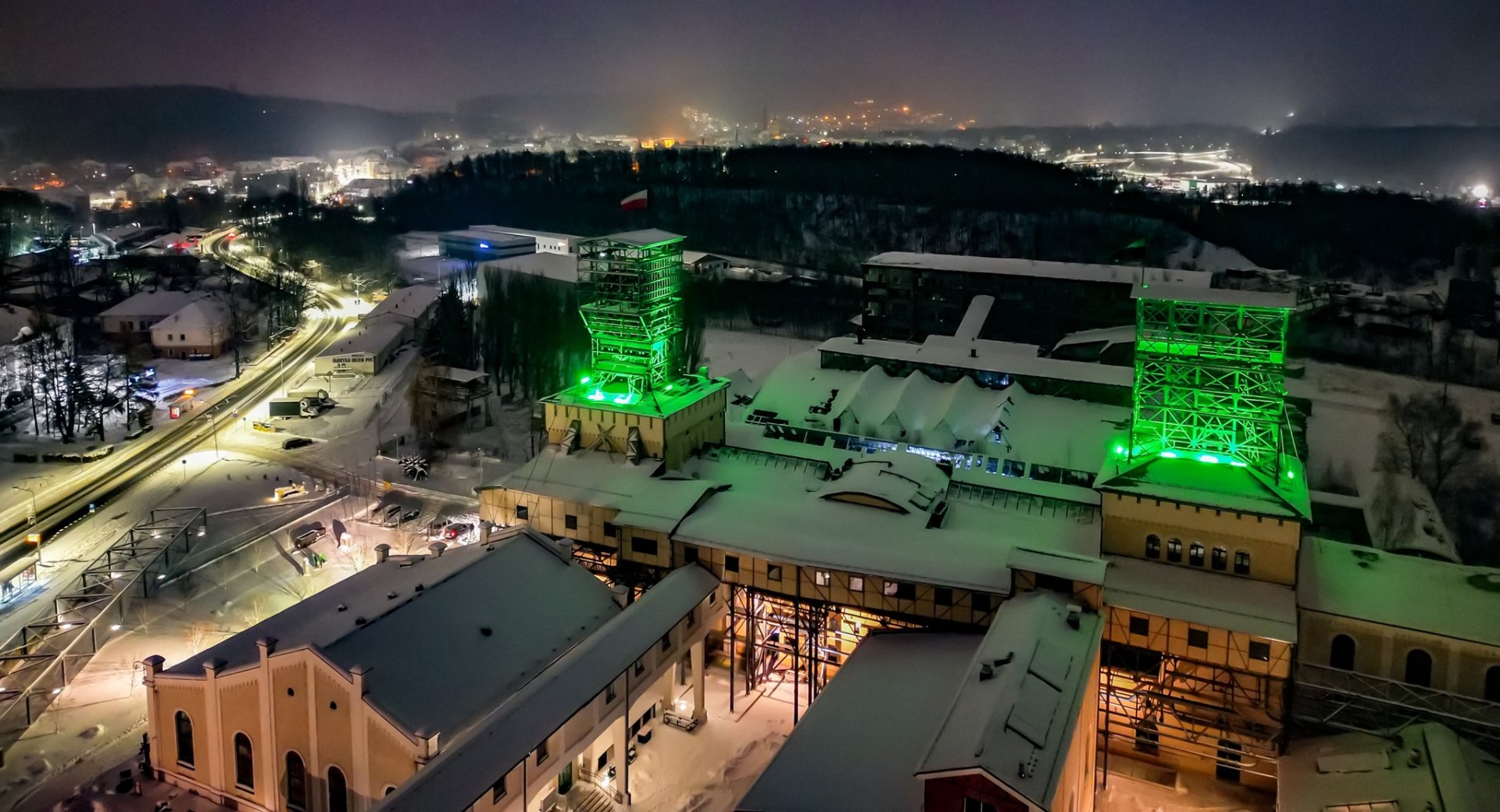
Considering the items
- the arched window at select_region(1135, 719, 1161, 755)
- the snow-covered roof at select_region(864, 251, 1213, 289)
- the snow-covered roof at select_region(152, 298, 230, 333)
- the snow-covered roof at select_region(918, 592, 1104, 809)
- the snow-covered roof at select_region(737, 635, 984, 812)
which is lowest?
the arched window at select_region(1135, 719, 1161, 755)

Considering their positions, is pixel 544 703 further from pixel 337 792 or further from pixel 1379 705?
pixel 1379 705

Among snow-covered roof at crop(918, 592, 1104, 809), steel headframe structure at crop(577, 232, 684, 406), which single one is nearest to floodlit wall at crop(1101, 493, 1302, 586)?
snow-covered roof at crop(918, 592, 1104, 809)

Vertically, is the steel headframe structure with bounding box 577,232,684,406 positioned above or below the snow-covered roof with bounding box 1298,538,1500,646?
above

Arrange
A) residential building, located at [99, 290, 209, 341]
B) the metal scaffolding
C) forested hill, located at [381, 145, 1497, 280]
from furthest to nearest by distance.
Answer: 1. forested hill, located at [381, 145, 1497, 280]
2. residential building, located at [99, 290, 209, 341]
3. the metal scaffolding

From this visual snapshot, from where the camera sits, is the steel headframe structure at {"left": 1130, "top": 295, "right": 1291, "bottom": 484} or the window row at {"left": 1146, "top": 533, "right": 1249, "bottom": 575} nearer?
the window row at {"left": 1146, "top": 533, "right": 1249, "bottom": 575}

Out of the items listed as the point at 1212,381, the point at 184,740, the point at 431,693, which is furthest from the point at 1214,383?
the point at 184,740

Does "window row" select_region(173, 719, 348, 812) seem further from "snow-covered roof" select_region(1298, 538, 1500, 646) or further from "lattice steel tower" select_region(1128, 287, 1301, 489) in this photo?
"snow-covered roof" select_region(1298, 538, 1500, 646)

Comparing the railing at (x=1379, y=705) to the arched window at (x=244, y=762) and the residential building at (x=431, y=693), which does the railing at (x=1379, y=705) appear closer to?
the residential building at (x=431, y=693)

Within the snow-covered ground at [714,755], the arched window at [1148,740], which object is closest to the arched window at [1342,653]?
the arched window at [1148,740]
